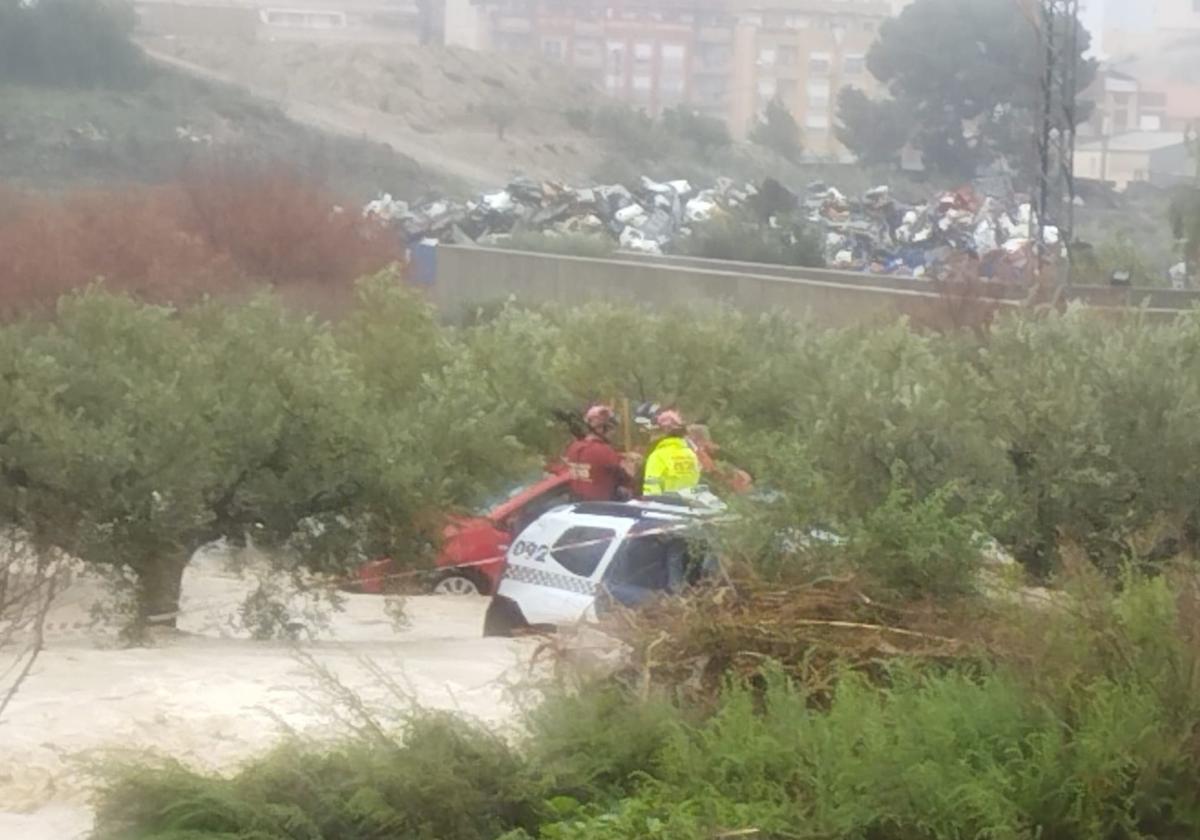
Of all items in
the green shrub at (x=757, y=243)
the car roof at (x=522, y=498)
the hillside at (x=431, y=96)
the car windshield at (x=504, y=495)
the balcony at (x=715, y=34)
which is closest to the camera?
the car windshield at (x=504, y=495)

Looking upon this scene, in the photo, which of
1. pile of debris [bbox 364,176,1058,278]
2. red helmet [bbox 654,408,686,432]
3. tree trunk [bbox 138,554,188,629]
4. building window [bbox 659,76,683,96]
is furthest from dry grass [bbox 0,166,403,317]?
building window [bbox 659,76,683,96]

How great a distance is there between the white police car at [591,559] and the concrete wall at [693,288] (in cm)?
1655

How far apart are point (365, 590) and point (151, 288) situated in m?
21.3

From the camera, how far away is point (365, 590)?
19.0 m

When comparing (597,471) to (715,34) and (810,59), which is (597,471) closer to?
(810,59)

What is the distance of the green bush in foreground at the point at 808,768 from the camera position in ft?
27.7

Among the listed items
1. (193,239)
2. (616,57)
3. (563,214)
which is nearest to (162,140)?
(563,214)

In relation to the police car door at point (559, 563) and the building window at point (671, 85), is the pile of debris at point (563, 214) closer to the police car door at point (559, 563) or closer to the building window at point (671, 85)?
the building window at point (671, 85)

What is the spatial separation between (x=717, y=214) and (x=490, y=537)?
148ft

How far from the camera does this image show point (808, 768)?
8.70m

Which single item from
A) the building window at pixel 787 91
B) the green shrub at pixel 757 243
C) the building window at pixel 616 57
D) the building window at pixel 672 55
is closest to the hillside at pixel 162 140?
the green shrub at pixel 757 243

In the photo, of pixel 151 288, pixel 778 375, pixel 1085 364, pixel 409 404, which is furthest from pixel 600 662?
pixel 151 288

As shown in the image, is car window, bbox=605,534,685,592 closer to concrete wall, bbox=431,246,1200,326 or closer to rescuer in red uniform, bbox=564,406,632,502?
rescuer in red uniform, bbox=564,406,632,502

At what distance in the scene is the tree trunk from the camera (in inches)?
687
